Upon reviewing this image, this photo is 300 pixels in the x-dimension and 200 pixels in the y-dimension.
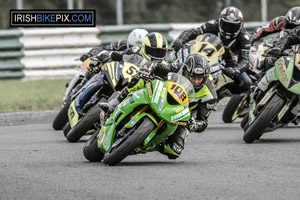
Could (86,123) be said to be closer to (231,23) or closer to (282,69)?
(282,69)

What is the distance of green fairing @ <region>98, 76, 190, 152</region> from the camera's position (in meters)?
7.42

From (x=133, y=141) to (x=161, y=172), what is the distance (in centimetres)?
35

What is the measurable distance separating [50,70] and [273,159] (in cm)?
1062

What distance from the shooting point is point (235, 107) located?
1251 centimetres

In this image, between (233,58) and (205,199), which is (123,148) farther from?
(233,58)

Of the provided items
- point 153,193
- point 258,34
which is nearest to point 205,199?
point 153,193

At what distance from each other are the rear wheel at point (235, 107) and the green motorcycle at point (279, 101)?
274cm

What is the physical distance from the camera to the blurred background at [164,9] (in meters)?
22.5

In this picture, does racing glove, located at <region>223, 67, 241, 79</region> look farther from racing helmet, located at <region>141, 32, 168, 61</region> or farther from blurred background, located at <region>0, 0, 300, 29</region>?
blurred background, located at <region>0, 0, 300, 29</region>

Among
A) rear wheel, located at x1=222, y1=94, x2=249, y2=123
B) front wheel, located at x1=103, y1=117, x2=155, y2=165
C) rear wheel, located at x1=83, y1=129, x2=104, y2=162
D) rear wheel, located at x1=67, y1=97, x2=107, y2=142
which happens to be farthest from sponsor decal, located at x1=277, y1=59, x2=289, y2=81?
rear wheel, located at x1=222, y1=94, x2=249, y2=123

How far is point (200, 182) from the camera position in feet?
21.9

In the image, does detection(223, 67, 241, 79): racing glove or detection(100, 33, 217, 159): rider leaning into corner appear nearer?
detection(100, 33, 217, 159): rider leaning into corner

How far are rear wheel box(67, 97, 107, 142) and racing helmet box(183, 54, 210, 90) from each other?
4.79ft

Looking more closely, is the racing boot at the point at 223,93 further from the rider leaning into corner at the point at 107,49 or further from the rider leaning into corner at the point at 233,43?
the rider leaning into corner at the point at 107,49
